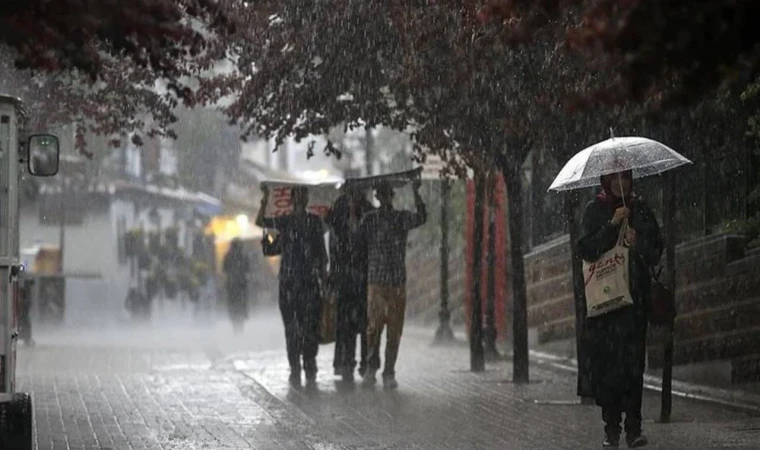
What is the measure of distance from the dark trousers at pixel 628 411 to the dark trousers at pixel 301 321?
623cm

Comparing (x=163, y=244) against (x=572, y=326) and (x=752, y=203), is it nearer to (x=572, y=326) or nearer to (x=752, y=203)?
(x=572, y=326)

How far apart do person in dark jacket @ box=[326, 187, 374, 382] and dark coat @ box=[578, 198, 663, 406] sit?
6.12 meters

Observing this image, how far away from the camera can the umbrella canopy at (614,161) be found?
1144 cm

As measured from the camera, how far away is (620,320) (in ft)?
36.4

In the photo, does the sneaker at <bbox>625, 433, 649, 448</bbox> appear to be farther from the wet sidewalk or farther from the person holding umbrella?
the wet sidewalk

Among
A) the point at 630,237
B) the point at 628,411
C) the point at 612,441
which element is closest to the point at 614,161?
the point at 630,237

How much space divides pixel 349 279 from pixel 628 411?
21.3 ft

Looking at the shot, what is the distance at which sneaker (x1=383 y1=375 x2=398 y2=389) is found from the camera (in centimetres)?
1645

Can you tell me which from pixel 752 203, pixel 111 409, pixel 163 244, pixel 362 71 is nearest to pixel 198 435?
pixel 111 409

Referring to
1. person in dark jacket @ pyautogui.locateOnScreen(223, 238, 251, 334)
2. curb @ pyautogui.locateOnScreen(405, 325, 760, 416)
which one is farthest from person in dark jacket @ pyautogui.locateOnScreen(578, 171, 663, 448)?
person in dark jacket @ pyautogui.locateOnScreen(223, 238, 251, 334)

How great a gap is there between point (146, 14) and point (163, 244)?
35984mm

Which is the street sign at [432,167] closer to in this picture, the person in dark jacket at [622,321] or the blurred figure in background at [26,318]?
the blurred figure in background at [26,318]

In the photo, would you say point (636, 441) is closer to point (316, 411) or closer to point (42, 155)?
point (316, 411)

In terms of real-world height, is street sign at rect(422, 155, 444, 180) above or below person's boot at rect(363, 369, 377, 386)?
above
